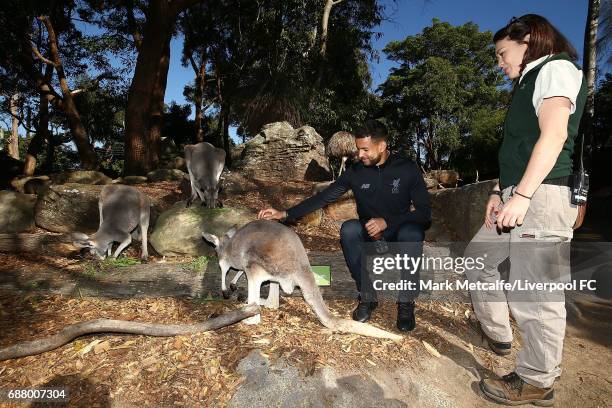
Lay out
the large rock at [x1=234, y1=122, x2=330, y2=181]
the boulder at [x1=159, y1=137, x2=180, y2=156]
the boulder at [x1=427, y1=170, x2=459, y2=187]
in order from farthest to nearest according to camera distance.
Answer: the boulder at [x1=159, y1=137, x2=180, y2=156] < the boulder at [x1=427, y1=170, x2=459, y2=187] < the large rock at [x1=234, y1=122, x2=330, y2=181]

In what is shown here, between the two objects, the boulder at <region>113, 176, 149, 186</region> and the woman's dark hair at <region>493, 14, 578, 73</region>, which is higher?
the woman's dark hair at <region>493, 14, 578, 73</region>

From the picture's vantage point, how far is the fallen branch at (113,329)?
304 centimetres

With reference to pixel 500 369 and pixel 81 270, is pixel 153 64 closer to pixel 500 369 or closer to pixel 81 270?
pixel 81 270

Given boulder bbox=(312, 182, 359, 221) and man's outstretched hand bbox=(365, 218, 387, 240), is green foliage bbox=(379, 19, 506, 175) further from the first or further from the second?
man's outstretched hand bbox=(365, 218, 387, 240)

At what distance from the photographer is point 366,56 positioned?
70.9 ft

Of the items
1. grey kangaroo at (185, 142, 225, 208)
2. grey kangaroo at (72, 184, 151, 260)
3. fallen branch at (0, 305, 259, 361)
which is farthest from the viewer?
grey kangaroo at (185, 142, 225, 208)

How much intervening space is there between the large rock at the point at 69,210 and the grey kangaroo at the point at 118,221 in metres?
0.78

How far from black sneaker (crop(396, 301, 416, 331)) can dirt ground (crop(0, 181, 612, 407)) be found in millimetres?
130

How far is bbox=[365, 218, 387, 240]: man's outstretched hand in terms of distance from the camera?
355 cm

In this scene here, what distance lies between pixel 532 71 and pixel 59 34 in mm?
21182

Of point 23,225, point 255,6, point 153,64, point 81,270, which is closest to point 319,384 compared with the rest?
point 81,270

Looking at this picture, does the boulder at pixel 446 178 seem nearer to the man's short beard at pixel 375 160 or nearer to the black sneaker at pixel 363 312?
the man's short beard at pixel 375 160

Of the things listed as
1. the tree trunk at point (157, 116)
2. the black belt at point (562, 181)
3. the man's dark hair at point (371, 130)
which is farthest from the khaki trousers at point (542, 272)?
the tree trunk at point (157, 116)

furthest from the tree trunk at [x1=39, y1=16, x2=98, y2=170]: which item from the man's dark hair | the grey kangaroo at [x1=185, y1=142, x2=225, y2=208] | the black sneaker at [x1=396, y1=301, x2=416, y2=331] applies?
the black sneaker at [x1=396, y1=301, x2=416, y2=331]
